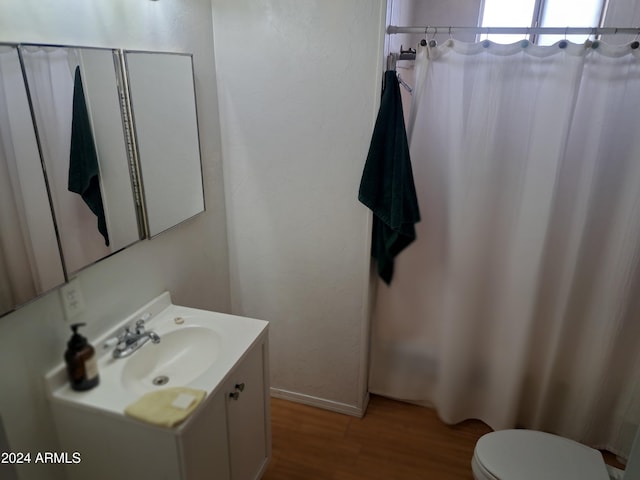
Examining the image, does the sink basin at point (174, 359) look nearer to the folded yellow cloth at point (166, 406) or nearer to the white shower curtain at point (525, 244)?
the folded yellow cloth at point (166, 406)

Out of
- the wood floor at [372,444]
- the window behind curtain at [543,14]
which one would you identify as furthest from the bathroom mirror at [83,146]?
the window behind curtain at [543,14]

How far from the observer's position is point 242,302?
2584 millimetres

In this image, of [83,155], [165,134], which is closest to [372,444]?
[165,134]

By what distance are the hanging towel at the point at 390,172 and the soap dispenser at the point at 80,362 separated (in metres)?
1.25

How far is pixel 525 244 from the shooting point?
2.11 m

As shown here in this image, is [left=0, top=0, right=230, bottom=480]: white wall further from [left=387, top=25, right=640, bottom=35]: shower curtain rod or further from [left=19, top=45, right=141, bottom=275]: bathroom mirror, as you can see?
[left=387, top=25, right=640, bottom=35]: shower curtain rod

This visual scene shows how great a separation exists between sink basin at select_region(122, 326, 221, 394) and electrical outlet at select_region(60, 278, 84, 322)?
25 centimetres

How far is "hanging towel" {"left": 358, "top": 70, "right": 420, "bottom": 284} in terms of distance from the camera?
2.00 metres

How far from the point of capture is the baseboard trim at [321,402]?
259cm

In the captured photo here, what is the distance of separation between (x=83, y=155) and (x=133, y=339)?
0.68 metres

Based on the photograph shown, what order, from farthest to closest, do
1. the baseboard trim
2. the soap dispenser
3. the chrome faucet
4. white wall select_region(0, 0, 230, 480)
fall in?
the baseboard trim, the chrome faucet, the soap dispenser, white wall select_region(0, 0, 230, 480)

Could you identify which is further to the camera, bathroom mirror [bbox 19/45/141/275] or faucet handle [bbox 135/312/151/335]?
faucet handle [bbox 135/312/151/335]

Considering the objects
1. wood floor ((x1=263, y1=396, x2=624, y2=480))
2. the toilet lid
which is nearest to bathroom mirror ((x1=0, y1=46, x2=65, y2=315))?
wood floor ((x1=263, y1=396, x2=624, y2=480))

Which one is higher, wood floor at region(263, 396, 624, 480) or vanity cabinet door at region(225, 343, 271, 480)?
vanity cabinet door at region(225, 343, 271, 480)
